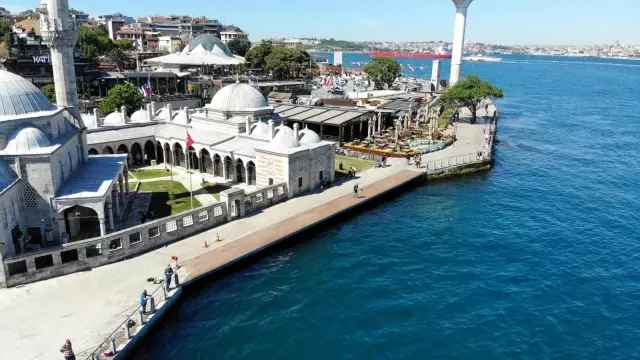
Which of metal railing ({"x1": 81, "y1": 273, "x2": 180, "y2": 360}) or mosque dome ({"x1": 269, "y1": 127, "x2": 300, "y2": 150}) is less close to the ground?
mosque dome ({"x1": 269, "y1": 127, "x2": 300, "y2": 150})

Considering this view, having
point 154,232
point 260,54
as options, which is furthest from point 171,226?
point 260,54

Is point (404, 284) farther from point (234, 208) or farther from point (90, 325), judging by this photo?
point (90, 325)

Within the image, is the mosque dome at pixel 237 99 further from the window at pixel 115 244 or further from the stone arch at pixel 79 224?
the window at pixel 115 244

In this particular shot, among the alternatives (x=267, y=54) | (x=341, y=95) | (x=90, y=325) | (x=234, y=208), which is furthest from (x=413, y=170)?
(x=267, y=54)

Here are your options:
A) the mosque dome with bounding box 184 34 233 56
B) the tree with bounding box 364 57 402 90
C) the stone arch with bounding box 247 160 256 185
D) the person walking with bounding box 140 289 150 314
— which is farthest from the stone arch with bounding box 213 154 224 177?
the tree with bounding box 364 57 402 90

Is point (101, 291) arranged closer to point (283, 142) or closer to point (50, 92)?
point (283, 142)

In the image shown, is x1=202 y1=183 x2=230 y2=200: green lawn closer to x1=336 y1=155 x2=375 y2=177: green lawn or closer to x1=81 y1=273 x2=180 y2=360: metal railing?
x1=336 y1=155 x2=375 y2=177: green lawn
